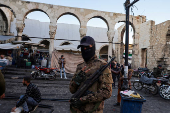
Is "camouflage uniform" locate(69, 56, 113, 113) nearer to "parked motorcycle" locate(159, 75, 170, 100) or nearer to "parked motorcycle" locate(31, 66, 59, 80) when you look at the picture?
"parked motorcycle" locate(159, 75, 170, 100)

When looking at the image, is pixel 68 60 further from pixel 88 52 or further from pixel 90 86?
pixel 90 86

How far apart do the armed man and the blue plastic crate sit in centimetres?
191

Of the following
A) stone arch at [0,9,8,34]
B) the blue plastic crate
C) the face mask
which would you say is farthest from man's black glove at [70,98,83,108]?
stone arch at [0,9,8,34]

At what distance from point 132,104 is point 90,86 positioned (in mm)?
2124

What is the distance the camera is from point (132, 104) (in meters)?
3.26

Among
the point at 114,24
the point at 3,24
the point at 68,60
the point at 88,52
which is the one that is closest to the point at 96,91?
the point at 88,52

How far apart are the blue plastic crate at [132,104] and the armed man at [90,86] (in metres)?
1.91

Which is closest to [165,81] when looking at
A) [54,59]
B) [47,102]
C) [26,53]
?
[47,102]

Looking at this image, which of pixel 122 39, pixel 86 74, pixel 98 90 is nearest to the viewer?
pixel 98 90

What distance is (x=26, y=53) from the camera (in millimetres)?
12133

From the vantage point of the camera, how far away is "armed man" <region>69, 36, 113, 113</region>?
1.51 meters

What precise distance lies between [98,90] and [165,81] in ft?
19.9

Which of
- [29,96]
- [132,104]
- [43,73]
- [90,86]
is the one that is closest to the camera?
[90,86]

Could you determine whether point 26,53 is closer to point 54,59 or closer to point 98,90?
point 54,59
